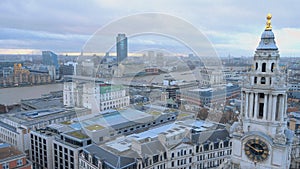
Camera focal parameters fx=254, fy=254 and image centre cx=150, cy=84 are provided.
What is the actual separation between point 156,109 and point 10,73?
4573 centimetres

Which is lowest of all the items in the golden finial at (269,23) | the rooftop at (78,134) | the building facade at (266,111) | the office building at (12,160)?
the office building at (12,160)

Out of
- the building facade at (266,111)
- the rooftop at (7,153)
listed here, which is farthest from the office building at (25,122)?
the building facade at (266,111)

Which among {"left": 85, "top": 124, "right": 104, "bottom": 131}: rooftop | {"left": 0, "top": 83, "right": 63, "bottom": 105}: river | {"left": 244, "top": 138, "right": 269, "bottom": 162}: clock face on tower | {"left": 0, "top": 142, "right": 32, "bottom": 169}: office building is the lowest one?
{"left": 0, "top": 83, "right": 63, "bottom": 105}: river

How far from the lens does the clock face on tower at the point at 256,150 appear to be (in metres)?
5.75

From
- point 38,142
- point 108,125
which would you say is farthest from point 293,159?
point 38,142

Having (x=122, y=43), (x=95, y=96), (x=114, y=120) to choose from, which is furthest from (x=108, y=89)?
(x=114, y=120)

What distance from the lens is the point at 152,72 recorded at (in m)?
41.0

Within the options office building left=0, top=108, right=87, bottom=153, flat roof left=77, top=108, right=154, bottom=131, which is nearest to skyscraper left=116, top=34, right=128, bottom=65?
flat roof left=77, top=108, right=154, bottom=131

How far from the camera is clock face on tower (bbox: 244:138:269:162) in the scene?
5.75 meters

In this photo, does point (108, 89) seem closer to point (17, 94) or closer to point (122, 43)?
point (122, 43)

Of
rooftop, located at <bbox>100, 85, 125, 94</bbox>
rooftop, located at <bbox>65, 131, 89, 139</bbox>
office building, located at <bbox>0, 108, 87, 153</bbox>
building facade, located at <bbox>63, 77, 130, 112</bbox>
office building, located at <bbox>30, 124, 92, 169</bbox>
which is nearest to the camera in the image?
office building, located at <bbox>30, 124, 92, 169</bbox>

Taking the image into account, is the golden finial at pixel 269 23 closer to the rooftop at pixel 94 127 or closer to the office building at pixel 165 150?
the office building at pixel 165 150

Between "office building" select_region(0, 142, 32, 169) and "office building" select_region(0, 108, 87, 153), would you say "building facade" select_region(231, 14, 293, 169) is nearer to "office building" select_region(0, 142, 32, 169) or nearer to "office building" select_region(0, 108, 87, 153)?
"office building" select_region(0, 142, 32, 169)

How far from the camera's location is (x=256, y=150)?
5875mm
